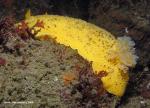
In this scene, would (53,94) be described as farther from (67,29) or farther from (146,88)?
(146,88)

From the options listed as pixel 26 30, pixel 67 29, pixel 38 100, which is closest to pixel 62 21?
pixel 67 29

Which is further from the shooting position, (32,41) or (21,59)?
(32,41)

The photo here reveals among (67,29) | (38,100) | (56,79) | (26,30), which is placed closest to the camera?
(38,100)

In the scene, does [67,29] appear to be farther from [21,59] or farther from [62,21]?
[21,59]

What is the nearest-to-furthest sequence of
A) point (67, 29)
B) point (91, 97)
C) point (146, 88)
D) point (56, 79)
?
point (56, 79), point (91, 97), point (67, 29), point (146, 88)

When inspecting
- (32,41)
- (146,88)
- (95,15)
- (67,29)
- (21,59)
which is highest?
(95,15)

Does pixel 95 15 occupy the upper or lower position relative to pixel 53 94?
upper
